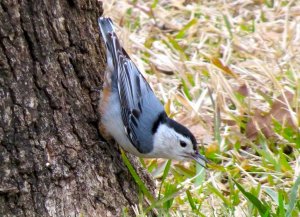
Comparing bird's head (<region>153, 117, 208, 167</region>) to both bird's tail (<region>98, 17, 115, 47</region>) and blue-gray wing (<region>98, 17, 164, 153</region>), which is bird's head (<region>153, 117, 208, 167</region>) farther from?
bird's tail (<region>98, 17, 115, 47</region>)

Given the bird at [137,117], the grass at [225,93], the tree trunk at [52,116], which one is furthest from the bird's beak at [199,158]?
the tree trunk at [52,116]

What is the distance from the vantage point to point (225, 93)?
5.79 m

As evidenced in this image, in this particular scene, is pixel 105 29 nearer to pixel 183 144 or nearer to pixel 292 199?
pixel 183 144

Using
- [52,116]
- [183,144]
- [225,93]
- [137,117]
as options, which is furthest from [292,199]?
[225,93]

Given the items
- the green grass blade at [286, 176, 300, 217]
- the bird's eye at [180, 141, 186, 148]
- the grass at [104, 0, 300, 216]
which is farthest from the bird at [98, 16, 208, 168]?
the green grass blade at [286, 176, 300, 217]

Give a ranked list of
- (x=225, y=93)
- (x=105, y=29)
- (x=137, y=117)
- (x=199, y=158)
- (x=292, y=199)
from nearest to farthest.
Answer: (x=292, y=199) → (x=105, y=29) → (x=137, y=117) → (x=199, y=158) → (x=225, y=93)

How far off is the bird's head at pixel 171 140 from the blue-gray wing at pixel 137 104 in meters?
0.05

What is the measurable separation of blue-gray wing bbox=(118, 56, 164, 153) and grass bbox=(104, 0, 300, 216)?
0.25 m

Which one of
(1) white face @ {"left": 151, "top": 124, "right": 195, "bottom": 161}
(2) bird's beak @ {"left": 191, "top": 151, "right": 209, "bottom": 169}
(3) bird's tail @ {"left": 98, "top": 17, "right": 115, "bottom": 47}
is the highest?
(3) bird's tail @ {"left": 98, "top": 17, "right": 115, "bottom": 47}

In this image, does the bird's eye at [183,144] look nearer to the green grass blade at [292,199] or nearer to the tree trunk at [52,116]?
the tree trunk at [52,116]

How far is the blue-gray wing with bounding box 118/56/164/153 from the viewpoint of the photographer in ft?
15.0

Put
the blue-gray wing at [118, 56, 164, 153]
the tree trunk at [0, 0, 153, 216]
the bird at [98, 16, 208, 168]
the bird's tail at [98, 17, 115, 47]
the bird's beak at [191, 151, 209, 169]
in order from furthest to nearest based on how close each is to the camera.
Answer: the bird's beak at [191, 151, 209, 169] → the blue-gray wing at [118, 56, 164, 153] → the bird at [98, 16, 208, 168] → the bird's tail at [98, 17, 115, 47] → the tree trunk at [0, 0, 153, 216]

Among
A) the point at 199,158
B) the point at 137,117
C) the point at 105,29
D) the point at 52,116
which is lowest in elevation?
the point at 199,158

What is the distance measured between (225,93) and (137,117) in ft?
4.37
